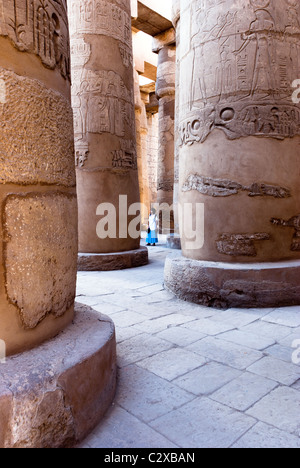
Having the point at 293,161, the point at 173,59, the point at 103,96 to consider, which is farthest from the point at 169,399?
the point at 173,59

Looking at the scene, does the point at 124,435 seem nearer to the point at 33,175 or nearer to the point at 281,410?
the point at 281,410

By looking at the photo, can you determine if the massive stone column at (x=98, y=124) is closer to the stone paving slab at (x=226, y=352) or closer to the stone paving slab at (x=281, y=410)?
the stone paving slab at (x=226, y=352)

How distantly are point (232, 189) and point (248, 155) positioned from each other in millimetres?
383

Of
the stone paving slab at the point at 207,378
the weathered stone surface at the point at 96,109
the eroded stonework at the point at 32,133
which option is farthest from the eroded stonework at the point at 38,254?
the weathered stone surface at the point at 96,109

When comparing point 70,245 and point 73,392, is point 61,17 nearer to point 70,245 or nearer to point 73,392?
point 70,245

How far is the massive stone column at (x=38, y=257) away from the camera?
1372 millimetres

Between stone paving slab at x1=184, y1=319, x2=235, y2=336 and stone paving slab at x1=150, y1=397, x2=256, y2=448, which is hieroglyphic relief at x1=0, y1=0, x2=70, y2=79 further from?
stone paving slab at x1=184, y1=319, x2=235, y2=336

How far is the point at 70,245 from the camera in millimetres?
1837

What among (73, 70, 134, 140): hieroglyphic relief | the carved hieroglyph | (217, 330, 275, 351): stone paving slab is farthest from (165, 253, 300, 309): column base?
(73, 70, 134, 140): hieroglyphic relief

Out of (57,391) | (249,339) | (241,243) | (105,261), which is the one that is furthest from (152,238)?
(57,391)

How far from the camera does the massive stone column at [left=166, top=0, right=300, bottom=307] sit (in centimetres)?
349

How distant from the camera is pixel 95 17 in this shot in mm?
5465

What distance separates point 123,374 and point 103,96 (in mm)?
4696
